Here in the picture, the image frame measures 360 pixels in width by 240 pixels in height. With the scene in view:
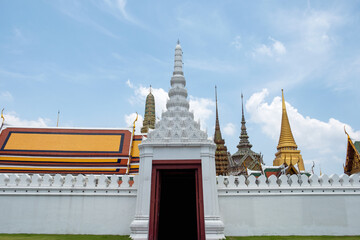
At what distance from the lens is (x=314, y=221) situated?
A: 31.9ft

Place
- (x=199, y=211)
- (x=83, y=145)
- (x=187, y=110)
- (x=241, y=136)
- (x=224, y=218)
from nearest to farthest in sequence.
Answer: (x=199, y=211), (x=224, y=218), (x=187, y=110), (x=83, y=145), (x=241, y=136)

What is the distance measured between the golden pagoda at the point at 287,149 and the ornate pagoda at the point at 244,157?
2.89 meters

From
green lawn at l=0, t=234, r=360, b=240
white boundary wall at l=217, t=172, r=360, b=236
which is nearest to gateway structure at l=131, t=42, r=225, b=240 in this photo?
green lawn at l=0, t=234, r=360, b=240

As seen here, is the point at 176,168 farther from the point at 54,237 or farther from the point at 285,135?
the point at 285,135

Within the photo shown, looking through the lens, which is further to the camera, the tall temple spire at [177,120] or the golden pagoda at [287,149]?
the golden pagoda at [287,149]

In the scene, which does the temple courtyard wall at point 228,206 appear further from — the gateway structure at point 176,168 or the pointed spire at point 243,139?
the pointed spire at point 243,139

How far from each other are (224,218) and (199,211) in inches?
50.3

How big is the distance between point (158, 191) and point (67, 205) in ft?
11.1

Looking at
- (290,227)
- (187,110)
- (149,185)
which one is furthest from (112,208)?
(290,227)

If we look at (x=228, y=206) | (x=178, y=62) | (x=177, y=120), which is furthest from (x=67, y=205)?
(x=178, y=62)

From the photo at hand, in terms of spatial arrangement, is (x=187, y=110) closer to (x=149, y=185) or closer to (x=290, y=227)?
(x=149, y=185)

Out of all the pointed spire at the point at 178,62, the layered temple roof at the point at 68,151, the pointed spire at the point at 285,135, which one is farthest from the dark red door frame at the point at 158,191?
the pointed spire at the point at 285,135

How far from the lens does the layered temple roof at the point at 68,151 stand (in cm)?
1566

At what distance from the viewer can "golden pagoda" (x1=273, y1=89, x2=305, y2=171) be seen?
38062mm
